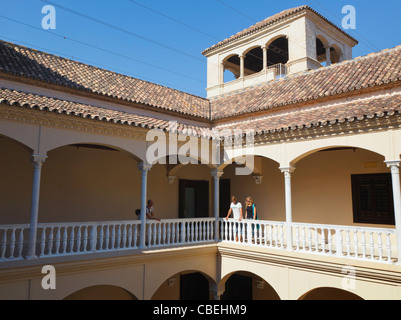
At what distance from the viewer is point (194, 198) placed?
40.4ft

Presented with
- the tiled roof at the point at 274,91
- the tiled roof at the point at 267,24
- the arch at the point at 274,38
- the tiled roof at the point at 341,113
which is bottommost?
the tiled roof at the point at 341,113

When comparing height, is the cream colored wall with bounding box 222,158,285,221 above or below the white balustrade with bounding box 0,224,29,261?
above

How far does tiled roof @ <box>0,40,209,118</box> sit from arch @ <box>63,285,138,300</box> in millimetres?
5914

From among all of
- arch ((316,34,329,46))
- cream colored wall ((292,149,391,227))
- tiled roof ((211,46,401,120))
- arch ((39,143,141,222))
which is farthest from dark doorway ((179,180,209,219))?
arch ((316,34,329,46))

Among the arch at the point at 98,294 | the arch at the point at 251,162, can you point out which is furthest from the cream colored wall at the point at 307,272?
the arch at the point at 98,294

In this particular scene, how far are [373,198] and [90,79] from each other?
930 cm

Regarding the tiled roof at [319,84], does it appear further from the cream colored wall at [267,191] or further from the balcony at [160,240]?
the balcony at [160,240]

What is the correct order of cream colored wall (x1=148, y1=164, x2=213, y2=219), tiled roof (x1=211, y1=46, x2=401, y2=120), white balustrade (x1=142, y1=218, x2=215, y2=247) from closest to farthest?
white balustrade (x1=142, y1=218, x2=215, y2=247)
tiled roof (x1=211, y1=46, x2=401, y2=120)
cream colored wall (x1=148, y1=164, x2=213, y2=219)

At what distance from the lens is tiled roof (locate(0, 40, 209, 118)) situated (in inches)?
366

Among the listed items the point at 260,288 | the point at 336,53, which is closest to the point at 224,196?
the point at 260,288

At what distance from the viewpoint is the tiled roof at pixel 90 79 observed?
9.30m

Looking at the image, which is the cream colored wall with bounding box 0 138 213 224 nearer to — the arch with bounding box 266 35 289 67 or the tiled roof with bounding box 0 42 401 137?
the tiled roof with bounding box 0 42 401 137

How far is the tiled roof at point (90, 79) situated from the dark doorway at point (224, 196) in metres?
2.75

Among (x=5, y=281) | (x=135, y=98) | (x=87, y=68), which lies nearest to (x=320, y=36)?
(x=135, y=98)
